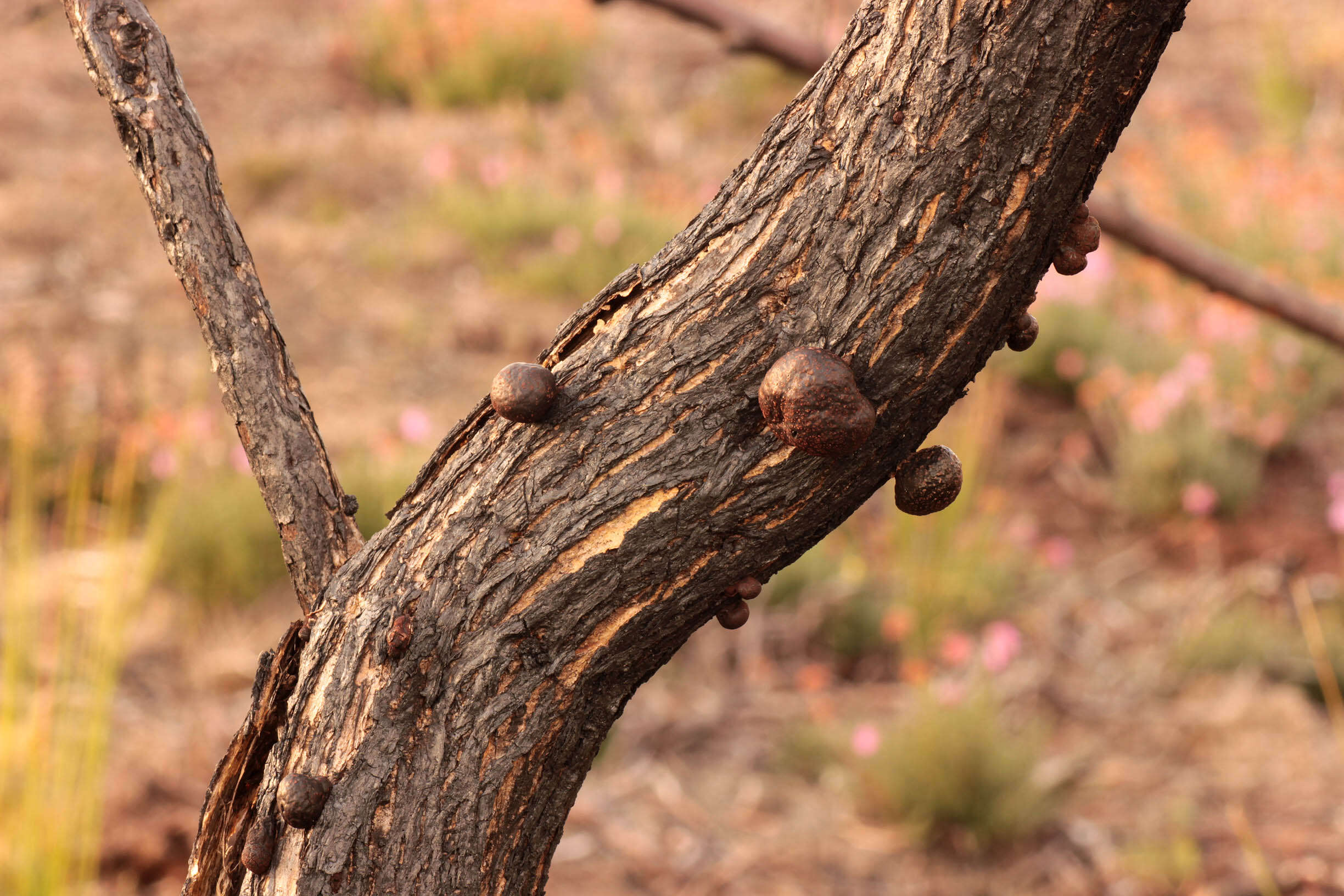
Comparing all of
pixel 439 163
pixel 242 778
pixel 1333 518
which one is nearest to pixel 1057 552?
pixel 1333 518

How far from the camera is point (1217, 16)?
1109cm

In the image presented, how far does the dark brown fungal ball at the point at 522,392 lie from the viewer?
0.89 meters

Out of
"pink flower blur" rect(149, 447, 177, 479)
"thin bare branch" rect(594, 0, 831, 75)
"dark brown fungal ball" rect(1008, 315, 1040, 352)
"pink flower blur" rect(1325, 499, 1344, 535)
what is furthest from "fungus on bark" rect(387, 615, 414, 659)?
"pink flower blur" rect(1325, 499, 1344, 535)

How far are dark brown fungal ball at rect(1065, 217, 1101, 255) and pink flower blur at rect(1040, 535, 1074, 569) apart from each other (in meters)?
3.69

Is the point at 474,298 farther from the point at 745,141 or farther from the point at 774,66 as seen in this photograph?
the point at 774,66

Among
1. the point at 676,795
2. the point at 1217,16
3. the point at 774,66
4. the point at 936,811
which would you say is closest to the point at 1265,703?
the point at 936,811

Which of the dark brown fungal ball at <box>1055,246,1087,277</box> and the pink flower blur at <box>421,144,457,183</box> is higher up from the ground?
the pink flower blur at <box>421,144,457,183</box>

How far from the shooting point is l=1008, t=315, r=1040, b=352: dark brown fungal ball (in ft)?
3.15

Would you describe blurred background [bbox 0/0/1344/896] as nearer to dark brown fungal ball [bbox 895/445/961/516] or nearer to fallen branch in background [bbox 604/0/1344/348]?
fallen branch in background [bbox 604/0/1344/348]

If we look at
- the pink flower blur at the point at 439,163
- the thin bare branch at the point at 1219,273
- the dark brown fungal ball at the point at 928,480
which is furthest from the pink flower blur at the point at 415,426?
the dark brown fungal ball at the point at 928,480

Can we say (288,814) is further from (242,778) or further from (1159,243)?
(1159,243)

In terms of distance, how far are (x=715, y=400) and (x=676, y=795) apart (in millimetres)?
2787

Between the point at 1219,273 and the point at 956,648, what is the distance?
1.46 meters

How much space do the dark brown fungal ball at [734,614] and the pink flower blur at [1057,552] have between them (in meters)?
3.67
